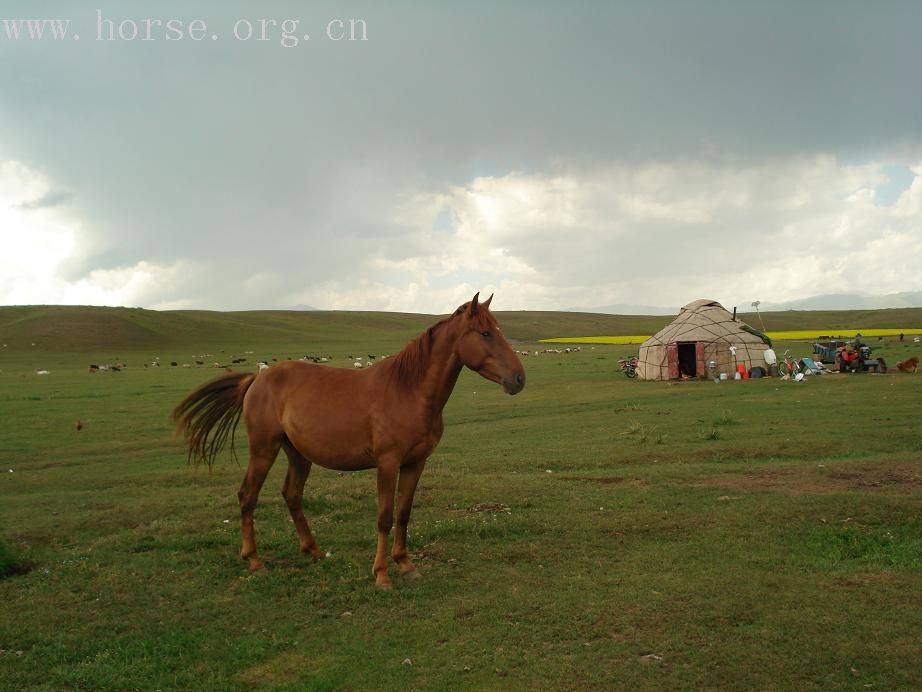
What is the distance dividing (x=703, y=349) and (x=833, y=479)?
71.1 feet

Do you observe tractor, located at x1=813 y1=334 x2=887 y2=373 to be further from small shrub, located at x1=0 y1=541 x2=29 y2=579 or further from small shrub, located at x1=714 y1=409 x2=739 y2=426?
small shrub, located at x1=0 y1=541 x2=29 y2=579

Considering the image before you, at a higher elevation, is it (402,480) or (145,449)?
(402,480)

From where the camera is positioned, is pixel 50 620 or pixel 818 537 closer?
pixel 50 620

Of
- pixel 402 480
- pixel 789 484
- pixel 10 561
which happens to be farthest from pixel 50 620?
pixel 789 484

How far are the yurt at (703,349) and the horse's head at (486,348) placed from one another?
2596 cm

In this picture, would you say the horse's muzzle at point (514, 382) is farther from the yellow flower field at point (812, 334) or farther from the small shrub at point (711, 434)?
the yellow flower field at point (812, 334)

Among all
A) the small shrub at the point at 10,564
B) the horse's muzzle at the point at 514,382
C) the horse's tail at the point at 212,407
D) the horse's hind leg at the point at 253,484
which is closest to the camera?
the horse's muzzle at the point at 514,382

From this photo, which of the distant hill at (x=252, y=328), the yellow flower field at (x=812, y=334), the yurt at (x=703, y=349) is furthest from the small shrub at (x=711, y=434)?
the yellow flower field at (x=812, y=334)

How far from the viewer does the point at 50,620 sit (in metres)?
5.55

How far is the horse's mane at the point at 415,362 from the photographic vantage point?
6539 mm

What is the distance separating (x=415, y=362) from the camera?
21.6ft

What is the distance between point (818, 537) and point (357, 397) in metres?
5.04

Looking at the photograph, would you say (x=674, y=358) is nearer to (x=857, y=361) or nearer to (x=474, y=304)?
(x=857, y=361)

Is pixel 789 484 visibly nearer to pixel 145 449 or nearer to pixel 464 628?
pixel 464 628
